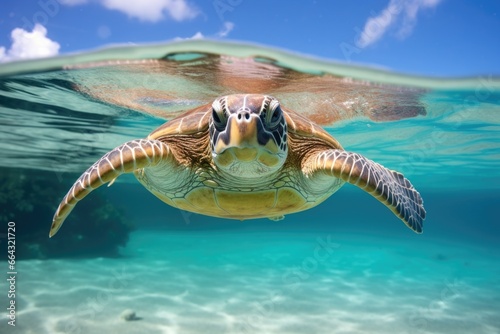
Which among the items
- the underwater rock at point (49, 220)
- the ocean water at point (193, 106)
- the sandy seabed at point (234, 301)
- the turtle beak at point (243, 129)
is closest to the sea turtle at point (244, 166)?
the turtle beak at point (243, 129)

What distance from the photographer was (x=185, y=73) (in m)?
9.41

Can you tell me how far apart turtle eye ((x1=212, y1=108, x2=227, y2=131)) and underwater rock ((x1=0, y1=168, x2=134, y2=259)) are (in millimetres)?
16069

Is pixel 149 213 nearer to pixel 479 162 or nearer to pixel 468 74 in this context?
pixel 479 162

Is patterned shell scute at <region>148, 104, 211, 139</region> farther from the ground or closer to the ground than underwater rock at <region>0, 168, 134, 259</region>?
closer to the ground

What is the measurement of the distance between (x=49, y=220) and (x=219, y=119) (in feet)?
55.3

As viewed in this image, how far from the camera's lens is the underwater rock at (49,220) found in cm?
1628

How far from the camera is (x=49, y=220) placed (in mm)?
16859

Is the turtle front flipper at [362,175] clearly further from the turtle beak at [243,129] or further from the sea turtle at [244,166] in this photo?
the turtle beak at [243,129]

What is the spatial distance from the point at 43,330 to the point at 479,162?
82.6 feet

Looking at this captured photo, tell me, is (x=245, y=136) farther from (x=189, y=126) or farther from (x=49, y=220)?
(x=49, y=220)

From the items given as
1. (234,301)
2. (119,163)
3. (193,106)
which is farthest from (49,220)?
(119,163)

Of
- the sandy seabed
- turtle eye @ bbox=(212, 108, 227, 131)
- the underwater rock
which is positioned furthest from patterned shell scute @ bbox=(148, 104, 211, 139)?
the underwater rock

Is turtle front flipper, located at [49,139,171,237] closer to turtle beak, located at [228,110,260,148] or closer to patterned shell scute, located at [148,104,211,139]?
patterned shell scute, located at [148,104,211,139]

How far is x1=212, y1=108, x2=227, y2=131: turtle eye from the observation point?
3.24 metres
